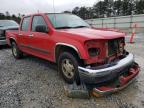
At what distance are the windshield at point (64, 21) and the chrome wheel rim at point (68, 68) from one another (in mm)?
1077

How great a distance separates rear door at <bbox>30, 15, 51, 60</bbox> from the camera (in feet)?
16.7

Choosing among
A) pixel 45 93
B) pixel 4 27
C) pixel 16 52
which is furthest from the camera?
pixel 4 27

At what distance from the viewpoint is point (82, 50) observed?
3838 mm

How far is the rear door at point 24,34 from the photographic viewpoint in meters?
6.30

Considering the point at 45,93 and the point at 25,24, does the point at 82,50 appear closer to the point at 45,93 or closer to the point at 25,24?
the point at 45,93

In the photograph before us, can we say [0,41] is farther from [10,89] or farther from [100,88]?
[100,88]

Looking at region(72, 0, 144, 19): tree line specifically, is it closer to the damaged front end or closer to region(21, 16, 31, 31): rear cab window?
region(21, 16, 31, 31): rear cab window

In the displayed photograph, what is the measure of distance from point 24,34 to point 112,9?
3281 centimetres

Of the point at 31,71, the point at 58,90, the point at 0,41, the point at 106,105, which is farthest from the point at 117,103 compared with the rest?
the point at 0,41

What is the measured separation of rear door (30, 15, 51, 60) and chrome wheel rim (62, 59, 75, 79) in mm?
765

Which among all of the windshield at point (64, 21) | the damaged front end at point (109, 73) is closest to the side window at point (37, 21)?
the windshield at point (64, 21)

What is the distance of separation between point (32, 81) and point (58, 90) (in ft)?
3.20

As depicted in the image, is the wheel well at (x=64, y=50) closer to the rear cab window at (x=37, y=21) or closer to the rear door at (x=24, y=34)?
the rear cab window at (x=37, y=21)

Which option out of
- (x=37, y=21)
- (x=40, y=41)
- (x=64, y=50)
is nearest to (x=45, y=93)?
(x=64, y=50)
